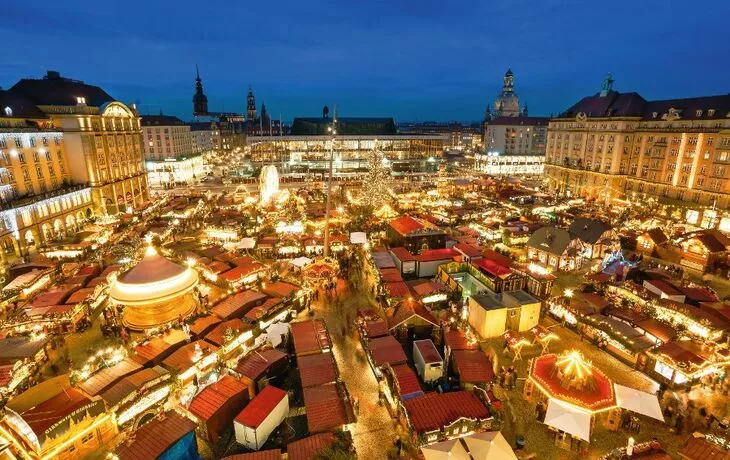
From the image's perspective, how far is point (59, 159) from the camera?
47688mm

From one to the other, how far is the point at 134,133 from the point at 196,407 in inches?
2241

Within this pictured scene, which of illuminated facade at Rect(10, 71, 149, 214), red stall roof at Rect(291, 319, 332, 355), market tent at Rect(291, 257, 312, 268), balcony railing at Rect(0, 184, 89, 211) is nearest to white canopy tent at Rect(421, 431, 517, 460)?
red stall roof at Rect(291, 319, 332, 355)

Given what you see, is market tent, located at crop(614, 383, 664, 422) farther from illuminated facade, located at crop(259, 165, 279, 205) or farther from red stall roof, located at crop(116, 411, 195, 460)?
illuminated facade, located at crop(259, 165, 279, 205)

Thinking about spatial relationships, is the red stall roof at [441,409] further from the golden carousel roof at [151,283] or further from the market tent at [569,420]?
the golden carousel roof at [151,283]

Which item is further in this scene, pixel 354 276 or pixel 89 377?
pixel 354 276

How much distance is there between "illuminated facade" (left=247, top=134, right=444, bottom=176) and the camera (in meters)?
88.6

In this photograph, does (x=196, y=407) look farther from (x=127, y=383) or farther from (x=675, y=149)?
(x=675, y=149)

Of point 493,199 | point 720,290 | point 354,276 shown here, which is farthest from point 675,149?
point 354,276

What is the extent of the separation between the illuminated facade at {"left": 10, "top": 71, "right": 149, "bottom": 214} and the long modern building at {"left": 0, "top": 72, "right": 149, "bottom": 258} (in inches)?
4.1

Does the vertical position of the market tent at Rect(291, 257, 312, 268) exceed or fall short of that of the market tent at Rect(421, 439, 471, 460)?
it exceeds it

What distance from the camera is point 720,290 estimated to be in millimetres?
30078

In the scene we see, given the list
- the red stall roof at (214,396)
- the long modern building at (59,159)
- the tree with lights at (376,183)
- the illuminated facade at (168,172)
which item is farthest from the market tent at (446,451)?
the illuminated facade at (168,172)

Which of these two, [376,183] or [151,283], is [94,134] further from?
[151,283]

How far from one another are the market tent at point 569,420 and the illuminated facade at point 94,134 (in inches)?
2269
